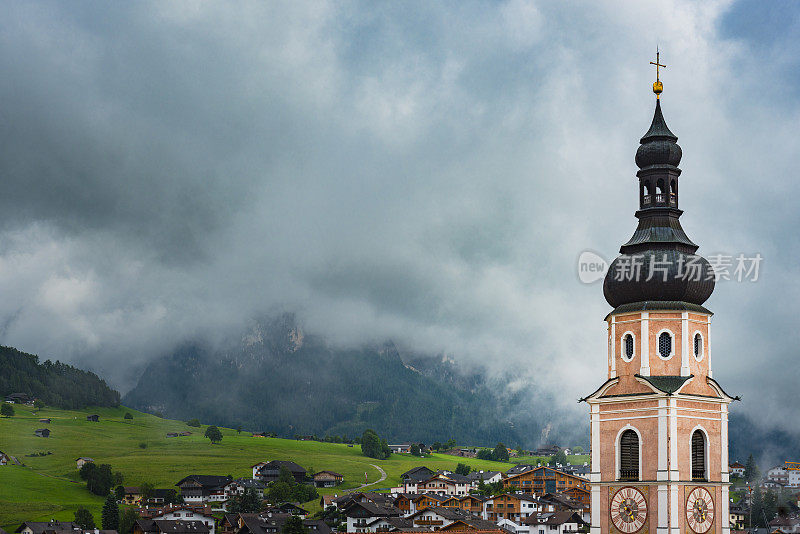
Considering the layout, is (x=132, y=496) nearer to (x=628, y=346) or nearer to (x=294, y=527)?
(x=294, y=527)

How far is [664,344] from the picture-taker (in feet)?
194

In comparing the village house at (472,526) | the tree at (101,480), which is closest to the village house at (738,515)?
the village house at (472,526)

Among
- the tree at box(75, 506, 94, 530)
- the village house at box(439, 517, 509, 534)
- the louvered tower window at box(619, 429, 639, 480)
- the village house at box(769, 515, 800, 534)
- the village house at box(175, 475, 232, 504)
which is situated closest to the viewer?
the louvered tower window at box(619, 429, 639, 480)

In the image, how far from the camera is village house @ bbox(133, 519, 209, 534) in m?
148

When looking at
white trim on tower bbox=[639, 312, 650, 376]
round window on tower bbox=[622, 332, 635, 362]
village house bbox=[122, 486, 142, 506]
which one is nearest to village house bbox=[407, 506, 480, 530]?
village house bbox=[122, 486, 142, 506]

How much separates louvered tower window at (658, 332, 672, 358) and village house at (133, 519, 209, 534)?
101 metres

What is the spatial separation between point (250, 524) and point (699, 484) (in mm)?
96401

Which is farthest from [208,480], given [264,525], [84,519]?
[264,525]

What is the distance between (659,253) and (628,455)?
10.6 meters

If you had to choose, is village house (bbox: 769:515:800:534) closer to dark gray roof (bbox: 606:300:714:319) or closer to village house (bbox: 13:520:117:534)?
dark gray roof (bbox: 606:300:714:319)

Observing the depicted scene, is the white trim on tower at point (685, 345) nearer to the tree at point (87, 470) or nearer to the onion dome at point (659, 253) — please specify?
the onion dome at point (659, 253)

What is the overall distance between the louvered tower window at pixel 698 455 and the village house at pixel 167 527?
10077 cm

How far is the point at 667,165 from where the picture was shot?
6147 cm

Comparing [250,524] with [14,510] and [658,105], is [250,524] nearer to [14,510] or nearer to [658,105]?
[14,510]
